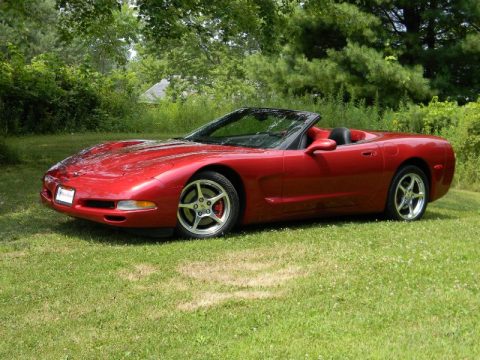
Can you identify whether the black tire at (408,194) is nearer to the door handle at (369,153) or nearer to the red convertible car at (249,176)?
the red convertible car at (249,176)

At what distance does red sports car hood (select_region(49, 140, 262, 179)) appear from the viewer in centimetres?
562

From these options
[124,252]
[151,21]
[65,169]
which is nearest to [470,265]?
[124,252]

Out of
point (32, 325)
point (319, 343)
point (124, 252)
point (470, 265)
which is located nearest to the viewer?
point (319, 343)

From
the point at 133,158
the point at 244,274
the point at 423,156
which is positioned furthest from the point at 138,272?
the point at 423,156

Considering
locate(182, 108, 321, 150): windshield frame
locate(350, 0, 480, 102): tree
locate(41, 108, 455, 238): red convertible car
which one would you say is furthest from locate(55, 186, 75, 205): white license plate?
locate(350, 0, 480, 102): tree

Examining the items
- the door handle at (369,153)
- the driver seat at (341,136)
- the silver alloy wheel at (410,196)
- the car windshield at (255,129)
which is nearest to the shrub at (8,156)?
the car windshield at (255,129)

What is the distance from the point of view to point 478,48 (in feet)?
54.2

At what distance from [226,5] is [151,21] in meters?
1.66

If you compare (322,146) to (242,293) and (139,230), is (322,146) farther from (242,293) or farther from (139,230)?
(242,293)

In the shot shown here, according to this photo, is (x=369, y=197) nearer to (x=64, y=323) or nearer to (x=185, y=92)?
(x=64, y=323)

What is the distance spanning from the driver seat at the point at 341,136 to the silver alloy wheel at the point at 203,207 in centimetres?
172

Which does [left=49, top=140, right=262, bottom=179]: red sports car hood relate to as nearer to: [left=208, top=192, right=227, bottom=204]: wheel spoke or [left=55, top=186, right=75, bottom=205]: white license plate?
[left=55, top=186, right=75, bottom=205]: white license plate

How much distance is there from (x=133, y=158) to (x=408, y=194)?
10.2ft

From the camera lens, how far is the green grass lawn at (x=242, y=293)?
3215 mm
